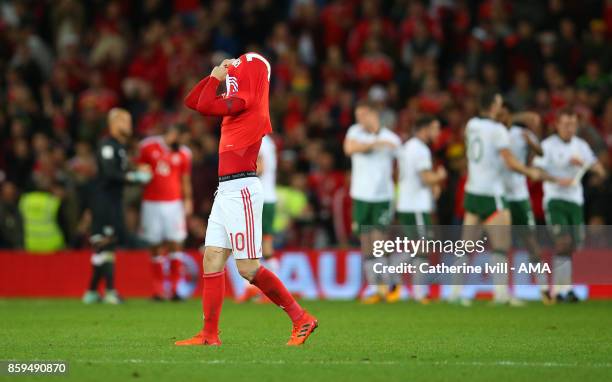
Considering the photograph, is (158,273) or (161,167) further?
(158,273)

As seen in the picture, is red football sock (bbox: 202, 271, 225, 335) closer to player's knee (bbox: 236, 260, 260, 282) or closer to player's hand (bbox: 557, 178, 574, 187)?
player's knee (bbox: 236, 260, 260, 282)

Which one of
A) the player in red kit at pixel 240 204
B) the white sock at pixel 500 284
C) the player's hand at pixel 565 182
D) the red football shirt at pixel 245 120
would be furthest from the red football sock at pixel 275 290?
the player's hand at pixel 565 182

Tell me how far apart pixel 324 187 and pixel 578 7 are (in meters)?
6.17

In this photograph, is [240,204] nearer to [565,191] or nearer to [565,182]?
[565,182]

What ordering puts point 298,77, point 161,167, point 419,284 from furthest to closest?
1. point 298,77
2. point 161,167
3. point 419,284

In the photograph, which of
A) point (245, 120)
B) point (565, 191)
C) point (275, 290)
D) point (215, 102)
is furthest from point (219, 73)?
point (565, 191)

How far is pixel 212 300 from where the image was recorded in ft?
33.6

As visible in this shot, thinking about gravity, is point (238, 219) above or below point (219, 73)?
below

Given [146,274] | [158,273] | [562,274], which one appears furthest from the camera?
[146,274]

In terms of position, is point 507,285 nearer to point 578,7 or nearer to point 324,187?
point 324,187

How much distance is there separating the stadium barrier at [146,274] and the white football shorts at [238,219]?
823 cm

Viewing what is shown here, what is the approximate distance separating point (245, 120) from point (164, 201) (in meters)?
7.93

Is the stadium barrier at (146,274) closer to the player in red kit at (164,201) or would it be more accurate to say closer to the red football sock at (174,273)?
the red football sock at (174,273)

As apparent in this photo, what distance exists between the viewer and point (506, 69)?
73.7 ft
